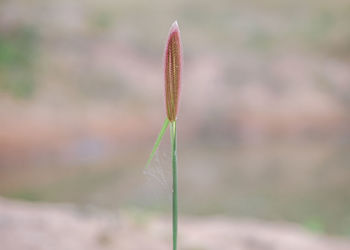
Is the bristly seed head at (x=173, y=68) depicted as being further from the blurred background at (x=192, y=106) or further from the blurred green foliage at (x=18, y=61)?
the blurred green foliage at (x=18, y=61)

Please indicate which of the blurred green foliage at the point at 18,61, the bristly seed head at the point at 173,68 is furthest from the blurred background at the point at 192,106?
the bristly seed head at the point at 173,68

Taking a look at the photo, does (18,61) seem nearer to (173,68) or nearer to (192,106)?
(192,106)

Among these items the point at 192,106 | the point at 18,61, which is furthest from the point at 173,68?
the point at 192,106

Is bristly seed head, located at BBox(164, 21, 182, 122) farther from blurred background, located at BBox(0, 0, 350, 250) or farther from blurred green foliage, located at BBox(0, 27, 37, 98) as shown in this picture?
blurred green foliage, located at BBox(0, 27, 37, 98)

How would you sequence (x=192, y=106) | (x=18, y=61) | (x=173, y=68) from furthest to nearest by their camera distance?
(x=192, y=106) → (x=18, y=61) → (x=173, y=68)

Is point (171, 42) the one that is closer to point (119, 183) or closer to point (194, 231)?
point (194, 231)

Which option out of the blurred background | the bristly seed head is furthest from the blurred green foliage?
the bristly seed head

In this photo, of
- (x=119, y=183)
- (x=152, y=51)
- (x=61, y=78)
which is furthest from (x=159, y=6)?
(x=119, y=183)
